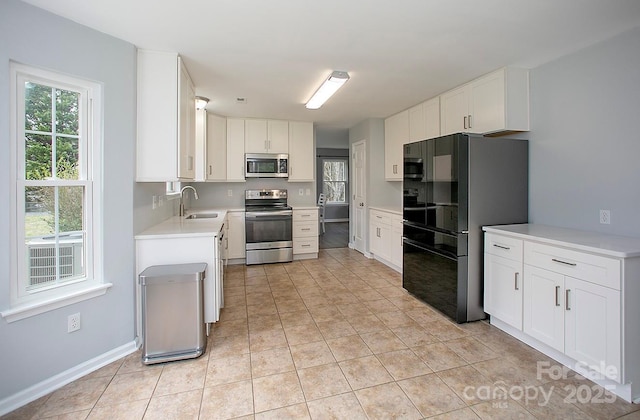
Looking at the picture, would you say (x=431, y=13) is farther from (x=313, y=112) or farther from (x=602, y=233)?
(x=313, y=112)

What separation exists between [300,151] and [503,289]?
12.3ft

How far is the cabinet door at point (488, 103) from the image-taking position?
2975 mm

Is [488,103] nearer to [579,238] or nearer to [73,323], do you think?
[579,238]

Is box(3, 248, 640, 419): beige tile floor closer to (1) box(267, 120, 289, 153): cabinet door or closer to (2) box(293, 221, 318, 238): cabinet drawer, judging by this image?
(2) box(293, 221, 318, 238): cabinet drawer

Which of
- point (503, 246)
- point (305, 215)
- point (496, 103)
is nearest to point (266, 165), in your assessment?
point (305, 215)

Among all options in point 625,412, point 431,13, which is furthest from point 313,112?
point 625,412

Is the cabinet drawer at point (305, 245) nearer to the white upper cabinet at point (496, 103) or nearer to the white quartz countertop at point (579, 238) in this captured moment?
the white upper cabinet at point (496, 103)

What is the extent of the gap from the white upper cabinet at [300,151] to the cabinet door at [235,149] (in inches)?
32.5

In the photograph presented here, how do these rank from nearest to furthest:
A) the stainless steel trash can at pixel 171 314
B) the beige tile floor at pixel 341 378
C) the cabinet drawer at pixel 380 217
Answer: the beige tile floor at pixel 341 378
the stainless steel trash can at pixel 171 314
the cabinet drawer at pixel 380 217

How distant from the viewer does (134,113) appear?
246 centimetres

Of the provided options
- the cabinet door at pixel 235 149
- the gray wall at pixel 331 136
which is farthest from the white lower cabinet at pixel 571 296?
the gray wall at pixel 331 136

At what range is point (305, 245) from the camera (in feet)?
17.4

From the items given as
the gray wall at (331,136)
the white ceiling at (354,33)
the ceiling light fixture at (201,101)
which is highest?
the gray wall at (331,136)

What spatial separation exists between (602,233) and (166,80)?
375 centimetres
